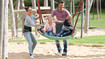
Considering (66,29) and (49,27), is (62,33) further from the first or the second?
(49,27)

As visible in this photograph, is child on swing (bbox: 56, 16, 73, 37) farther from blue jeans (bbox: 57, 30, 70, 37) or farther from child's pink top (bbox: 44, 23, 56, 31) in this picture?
child's pink top (bbox: 44, 23, 56, 31)

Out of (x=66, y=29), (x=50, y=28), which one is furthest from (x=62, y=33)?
(x=50, y=28)

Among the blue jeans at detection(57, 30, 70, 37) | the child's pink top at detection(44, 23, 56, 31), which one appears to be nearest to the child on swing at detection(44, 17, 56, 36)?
the child's pink top at detection(44, 23, 56, 31)

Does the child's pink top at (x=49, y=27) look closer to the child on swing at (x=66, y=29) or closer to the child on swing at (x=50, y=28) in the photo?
the child on swing at (x=50, y=28)

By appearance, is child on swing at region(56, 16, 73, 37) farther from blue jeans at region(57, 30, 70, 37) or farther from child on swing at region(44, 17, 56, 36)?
child on swing at region(44, 17, 56, 36)

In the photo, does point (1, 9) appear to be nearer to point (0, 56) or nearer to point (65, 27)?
point (0, 56)

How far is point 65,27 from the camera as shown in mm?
7867

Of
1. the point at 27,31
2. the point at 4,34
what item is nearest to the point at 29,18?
the point at 27,31

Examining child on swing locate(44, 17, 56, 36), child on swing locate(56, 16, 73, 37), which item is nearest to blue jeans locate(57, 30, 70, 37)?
child on swing locate(56, 16, 73, 37)

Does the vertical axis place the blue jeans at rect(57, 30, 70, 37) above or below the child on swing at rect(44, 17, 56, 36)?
below

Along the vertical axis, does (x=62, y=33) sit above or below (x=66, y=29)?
below

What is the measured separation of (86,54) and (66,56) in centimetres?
Result: 82

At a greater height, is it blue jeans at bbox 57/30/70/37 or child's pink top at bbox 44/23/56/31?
child's pink top at bbox 44/23/56/31

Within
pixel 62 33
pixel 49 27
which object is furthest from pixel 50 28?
pixel 62 33
